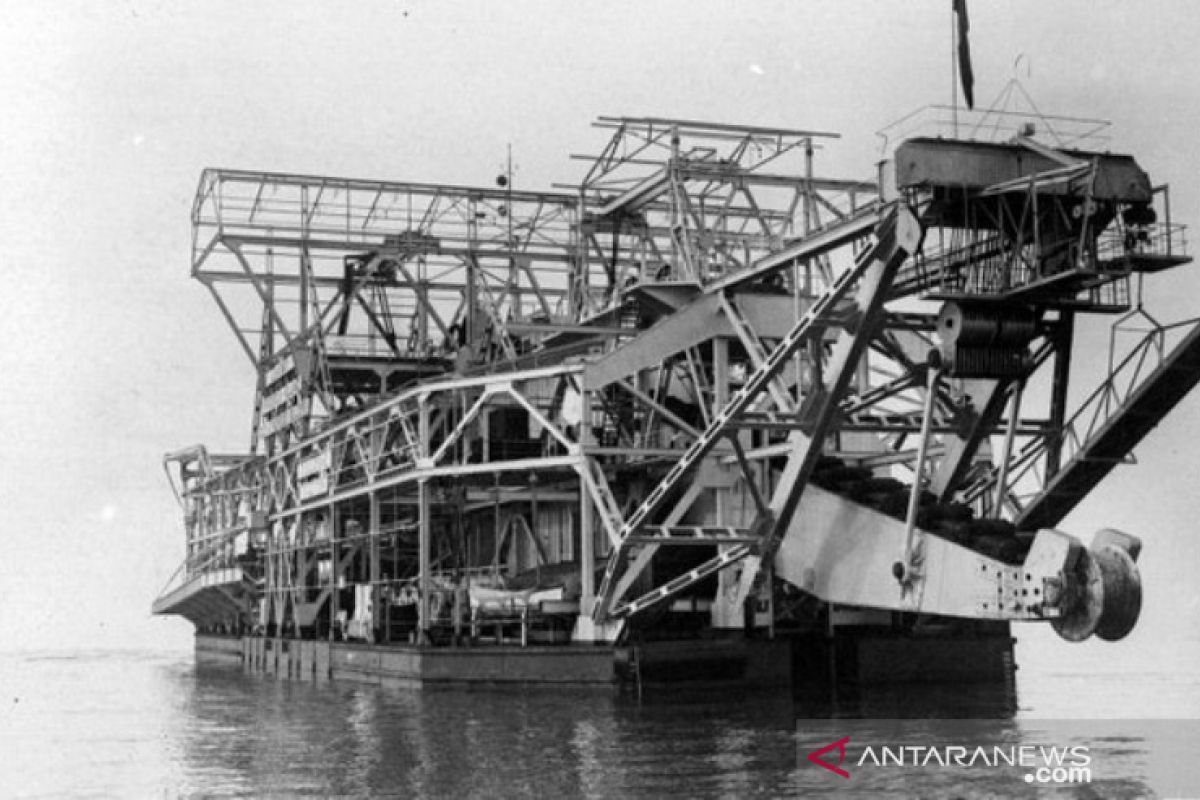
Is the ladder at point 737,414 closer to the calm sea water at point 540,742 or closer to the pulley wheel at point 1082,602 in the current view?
the calm sea water at point 540,742

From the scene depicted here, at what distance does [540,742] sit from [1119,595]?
1345 centimetres

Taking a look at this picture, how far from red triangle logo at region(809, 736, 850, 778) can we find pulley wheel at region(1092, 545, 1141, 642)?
6.17 metres

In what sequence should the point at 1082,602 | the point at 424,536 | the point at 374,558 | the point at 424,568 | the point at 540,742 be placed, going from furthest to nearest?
the point at 374,558
the point at 424,536
the point at 424,568
the point at 540,742
the point at 1082,602

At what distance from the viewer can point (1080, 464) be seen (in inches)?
1660

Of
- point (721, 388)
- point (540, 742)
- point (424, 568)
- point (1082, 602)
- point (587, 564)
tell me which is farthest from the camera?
point (424, 568)

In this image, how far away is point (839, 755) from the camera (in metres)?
35.4

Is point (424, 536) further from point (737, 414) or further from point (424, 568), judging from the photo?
point (737, 414)

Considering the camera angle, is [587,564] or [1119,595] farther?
[587,564]

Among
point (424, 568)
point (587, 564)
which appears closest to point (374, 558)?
point (424, 568)

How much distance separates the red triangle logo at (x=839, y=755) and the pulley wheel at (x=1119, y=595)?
6.17 meters

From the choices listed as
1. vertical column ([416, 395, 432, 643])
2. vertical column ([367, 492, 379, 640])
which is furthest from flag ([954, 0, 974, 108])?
vertical column ([367, 492, 379, 640])

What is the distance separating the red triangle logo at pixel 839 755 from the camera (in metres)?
33.0

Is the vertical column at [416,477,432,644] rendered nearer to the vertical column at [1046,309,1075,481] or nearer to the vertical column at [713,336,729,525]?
the vertical column at [713,336,729,525]

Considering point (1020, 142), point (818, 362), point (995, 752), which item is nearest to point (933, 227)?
point (1020, 142)
